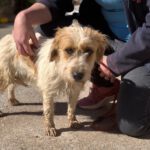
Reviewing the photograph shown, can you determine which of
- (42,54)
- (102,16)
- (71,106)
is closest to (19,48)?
(42,54)

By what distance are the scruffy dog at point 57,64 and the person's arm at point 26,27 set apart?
0.13m

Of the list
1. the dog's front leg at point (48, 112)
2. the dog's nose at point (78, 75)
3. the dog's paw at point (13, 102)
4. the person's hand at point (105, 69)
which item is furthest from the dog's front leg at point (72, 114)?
the dog's paw at point (13, 102)

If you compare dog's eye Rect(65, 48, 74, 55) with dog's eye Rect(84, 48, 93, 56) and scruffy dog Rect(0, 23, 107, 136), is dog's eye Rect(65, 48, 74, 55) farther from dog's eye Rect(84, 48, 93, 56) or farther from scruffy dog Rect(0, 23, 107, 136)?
dog's eye Rect(84, 48, 93, 56)

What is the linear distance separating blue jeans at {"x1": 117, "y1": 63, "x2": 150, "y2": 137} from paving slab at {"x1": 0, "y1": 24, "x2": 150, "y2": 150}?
94 millimetres

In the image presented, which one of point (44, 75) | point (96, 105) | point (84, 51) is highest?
point (84, 51)

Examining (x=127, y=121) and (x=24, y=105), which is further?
(x=24, y=105)

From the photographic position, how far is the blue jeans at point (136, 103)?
3.83 m

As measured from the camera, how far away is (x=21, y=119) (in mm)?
4094

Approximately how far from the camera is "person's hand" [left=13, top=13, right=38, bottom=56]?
147 inches

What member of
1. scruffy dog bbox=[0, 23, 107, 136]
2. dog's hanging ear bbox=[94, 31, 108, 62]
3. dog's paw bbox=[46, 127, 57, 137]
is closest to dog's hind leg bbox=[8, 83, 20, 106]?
scruffy dog bbox=[0, 23, 107, 136]

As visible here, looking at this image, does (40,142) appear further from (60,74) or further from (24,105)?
(24,105)

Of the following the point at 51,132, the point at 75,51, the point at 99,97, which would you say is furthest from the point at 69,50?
the point at 99,97

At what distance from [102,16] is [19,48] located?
99 cm

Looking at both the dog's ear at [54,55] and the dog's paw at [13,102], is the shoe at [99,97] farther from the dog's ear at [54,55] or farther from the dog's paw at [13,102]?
the dog's ear at [54,55]
